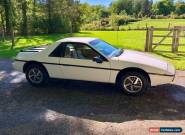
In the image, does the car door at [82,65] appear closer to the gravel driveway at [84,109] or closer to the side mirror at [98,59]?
the side mirror at [98,59]

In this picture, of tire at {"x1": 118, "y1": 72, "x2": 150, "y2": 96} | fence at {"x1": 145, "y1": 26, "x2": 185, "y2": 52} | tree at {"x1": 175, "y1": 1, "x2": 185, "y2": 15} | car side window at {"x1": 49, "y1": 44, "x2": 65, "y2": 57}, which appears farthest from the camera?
tree at {"x1": 175, "y1": 1, "x2": 185, "y2": 15}

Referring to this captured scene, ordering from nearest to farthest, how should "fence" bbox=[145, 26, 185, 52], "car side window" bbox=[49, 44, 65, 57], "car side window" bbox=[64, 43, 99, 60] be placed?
"car side window" bbox=[64, 43, 99, 60] → "car side window" bbox=[49, 44, 65, 57] → "fence" bbox=[145, 26, 185, 52]

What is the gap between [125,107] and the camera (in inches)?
265

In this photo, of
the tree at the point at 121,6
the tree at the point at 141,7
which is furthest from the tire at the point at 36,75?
the tree at the point at 121,6

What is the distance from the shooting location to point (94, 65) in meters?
7.70

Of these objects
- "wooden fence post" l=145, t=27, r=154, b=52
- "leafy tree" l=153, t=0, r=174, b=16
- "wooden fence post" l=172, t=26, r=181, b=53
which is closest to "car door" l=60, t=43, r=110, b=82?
"wooden fence post" l=145, t=27, r=154, b=52

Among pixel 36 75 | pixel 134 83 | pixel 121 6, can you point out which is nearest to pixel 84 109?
pixel 134 83

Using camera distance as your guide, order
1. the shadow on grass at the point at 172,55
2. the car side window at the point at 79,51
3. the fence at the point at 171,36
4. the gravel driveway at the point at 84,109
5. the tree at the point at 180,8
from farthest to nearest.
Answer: the tree at the point at 180,8 → the fence at the point at 171,36 → the shadow on grass at the point at 172,55 → the car side window at the point at 79,51 → the gravel driveway at the point at 84,109

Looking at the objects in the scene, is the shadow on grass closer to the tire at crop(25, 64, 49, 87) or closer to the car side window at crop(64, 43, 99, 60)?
the car side window at crop(64, 43, 99, 60)

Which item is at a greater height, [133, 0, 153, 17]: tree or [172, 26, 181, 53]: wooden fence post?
[133, 0, 153, 17]: tree

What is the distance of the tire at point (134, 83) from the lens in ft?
24.3

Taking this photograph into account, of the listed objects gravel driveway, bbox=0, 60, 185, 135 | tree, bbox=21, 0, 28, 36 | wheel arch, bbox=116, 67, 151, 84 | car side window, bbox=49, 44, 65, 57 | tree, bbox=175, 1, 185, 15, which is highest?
tree, bbox=175, 1, 185, 15

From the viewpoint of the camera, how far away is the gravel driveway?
567cm

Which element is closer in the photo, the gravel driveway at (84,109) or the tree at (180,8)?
the gravel driveway at (84,109)
